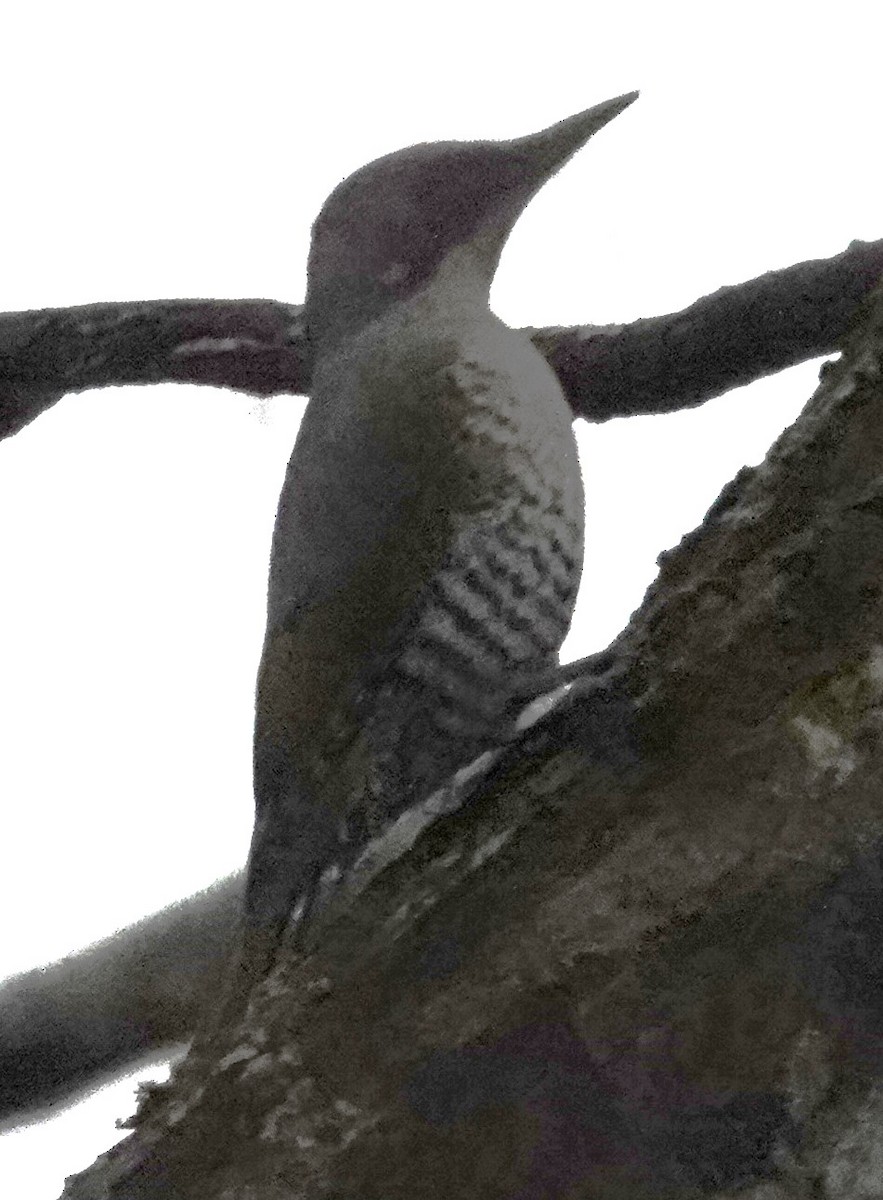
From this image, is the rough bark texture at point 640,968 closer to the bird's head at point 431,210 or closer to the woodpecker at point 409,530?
the woodpecker at point 409,530

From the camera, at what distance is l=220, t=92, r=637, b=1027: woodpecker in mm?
447

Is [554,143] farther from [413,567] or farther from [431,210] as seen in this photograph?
[413,567]

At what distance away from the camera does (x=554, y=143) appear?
1.87 ft

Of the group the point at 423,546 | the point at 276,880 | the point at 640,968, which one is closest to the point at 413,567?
the point at 423,546

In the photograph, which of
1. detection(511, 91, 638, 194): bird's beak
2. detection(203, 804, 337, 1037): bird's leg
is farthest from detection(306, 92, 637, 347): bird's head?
detection(203, 804, 337, 1037): bird's leg

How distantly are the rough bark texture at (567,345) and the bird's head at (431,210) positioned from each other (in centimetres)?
5

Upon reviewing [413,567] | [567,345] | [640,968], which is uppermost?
[567,345]

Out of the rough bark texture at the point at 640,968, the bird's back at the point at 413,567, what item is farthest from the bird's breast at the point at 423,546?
the rough bark texture at the point at 640,968

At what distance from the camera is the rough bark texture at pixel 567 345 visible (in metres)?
0.55

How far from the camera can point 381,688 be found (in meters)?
0.46

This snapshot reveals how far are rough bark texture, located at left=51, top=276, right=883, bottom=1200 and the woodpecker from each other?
10 centimetres

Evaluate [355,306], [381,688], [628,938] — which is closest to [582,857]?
[628,938]

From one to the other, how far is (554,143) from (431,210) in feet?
0.19

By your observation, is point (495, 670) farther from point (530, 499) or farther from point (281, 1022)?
point (281, 1022)
